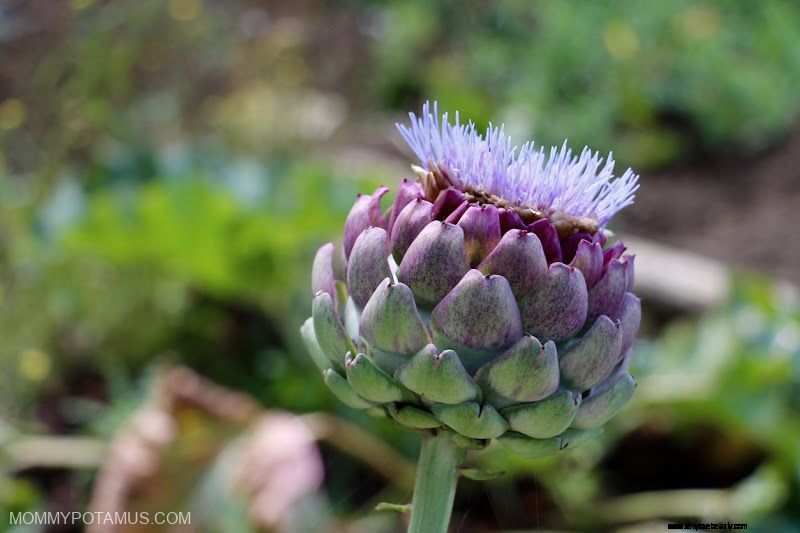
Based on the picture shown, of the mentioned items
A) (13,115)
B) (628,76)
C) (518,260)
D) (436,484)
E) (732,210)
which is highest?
(628,76)

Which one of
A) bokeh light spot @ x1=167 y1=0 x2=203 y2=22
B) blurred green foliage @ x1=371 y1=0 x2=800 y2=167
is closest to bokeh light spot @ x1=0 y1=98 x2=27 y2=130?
bokeh light spot @ x1=167 y1=0 x2=203 y2=22

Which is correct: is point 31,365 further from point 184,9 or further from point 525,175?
point 525,175

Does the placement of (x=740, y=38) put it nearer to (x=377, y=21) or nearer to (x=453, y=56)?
(x=453, y=56)

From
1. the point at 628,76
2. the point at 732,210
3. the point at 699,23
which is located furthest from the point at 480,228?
the point at 699,23

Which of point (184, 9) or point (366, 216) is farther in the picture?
point (184, 9)

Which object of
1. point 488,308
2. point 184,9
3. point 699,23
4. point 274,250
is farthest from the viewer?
point 699,23

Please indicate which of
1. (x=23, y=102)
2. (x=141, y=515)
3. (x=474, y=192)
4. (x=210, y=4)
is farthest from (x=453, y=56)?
(x=474, y=192)
